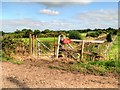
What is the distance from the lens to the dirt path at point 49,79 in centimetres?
736

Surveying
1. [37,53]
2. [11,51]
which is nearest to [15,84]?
[11,51]

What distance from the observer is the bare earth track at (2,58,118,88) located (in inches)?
290

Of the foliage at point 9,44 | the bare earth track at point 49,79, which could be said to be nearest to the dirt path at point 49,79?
the bare earth track at point 49,79

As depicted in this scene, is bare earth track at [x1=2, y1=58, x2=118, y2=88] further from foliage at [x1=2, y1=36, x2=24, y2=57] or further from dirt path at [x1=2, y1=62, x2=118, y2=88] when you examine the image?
foliage at [x1=2, y1=36, x2=24, y2=57]

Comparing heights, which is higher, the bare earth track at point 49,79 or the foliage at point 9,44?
the foliage at point 9,44

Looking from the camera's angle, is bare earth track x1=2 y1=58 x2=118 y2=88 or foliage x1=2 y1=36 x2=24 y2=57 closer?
bare earth track x1=2 y1=58 x2=118 y2=88

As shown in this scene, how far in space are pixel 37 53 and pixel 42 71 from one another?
252 inches

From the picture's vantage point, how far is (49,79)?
26.2 ft

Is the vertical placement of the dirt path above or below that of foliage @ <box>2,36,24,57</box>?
below

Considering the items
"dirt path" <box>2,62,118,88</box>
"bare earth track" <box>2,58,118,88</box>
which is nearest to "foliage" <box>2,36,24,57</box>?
"bare earth track" <box>2,58,118,88</box>

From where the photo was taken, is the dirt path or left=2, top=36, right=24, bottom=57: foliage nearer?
the dirt path

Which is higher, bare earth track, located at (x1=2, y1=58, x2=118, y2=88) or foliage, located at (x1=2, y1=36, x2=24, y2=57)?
foliage, located at (x1=2, y1=36, x2=24, y2=57)

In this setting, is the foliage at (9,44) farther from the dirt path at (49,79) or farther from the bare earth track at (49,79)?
the dirt path at (49,79)

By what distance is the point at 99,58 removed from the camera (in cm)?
1284
